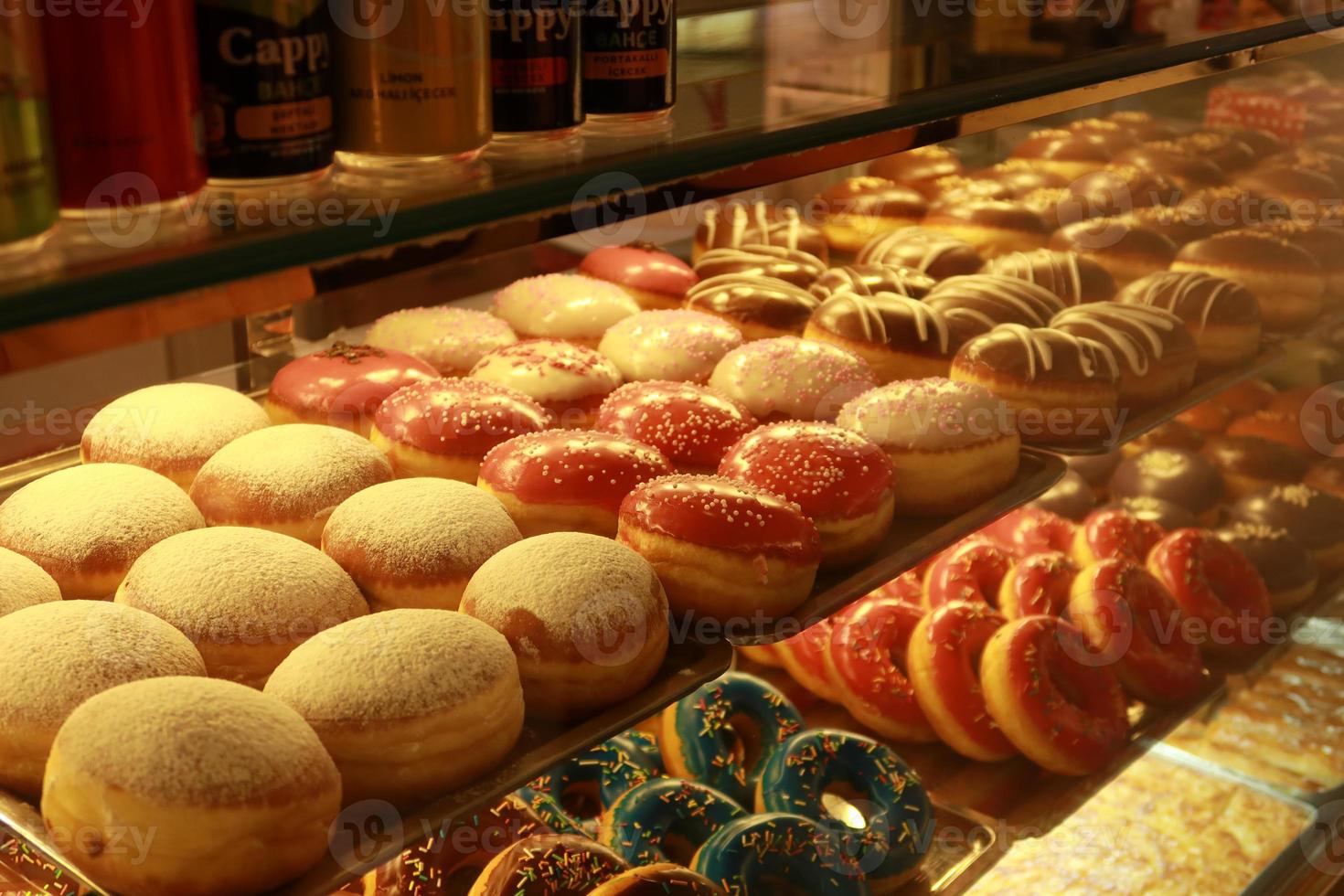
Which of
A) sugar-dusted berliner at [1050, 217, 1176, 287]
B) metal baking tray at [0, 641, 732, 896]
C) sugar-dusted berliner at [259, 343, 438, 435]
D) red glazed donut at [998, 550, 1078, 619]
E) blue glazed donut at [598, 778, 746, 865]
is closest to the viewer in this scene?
metal baking tray at [0, 641, 732, 896]

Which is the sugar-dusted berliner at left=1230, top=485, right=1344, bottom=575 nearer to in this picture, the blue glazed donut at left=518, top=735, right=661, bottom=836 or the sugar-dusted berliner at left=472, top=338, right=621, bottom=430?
the blue glazed donut at left=518, top=735, right=661, bottom=836

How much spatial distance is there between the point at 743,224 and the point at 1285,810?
117 centimetres

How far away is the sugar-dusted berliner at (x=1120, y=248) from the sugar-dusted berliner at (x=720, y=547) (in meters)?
1.08

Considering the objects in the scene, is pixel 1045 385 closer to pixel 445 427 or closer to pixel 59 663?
pixel 445 427

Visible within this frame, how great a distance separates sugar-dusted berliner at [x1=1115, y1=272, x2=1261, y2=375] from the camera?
5.88 feet

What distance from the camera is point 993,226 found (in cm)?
198

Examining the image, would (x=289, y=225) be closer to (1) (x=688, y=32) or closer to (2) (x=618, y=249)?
(1) (x=688, y=32)

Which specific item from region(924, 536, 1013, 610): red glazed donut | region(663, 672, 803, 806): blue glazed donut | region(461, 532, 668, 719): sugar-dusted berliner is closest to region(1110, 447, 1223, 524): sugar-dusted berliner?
region(924, 536, 1013, 610): red glazed donut

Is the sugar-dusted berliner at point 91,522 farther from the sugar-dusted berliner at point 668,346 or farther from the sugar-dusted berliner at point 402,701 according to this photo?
the sugar-dusted berliner at point 668,346

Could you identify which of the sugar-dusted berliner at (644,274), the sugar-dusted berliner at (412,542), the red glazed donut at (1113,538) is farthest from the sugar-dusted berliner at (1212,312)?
the sugar-dusted berliner at (412,542)

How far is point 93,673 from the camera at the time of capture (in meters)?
0.88

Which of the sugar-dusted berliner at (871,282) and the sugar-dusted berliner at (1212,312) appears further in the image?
the sugar-dusted berliner at (1212,312)

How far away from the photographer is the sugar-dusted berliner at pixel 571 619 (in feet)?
3.27

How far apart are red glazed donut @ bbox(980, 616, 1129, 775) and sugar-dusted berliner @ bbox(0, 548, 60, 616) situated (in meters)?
Result: 1.16
